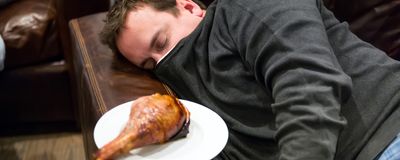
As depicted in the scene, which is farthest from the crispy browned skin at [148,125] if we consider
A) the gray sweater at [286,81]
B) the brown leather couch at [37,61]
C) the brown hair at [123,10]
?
the brown leather couch at [37,61]

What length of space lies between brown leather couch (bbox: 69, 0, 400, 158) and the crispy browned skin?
6.3 inches

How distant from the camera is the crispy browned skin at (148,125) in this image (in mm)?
727

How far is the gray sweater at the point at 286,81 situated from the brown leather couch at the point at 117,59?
74 millimetres

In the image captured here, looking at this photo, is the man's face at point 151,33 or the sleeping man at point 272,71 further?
the man's face at point 151,33

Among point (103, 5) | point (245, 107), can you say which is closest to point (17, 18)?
point (103, 5)

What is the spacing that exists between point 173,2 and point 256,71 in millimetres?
321

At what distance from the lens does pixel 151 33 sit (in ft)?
3.26

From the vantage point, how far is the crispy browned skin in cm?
73

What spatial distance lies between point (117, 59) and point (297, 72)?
51cm

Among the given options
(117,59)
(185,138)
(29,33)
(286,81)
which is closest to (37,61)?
(29,33)

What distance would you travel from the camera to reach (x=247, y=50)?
2.76ft

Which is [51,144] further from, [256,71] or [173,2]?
[256,71]

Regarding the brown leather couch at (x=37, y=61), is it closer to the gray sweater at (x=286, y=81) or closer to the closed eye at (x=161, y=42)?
the closed eye at (x=161, y=42)

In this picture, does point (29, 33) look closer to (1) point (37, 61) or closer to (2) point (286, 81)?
(1) point (37, 61)
